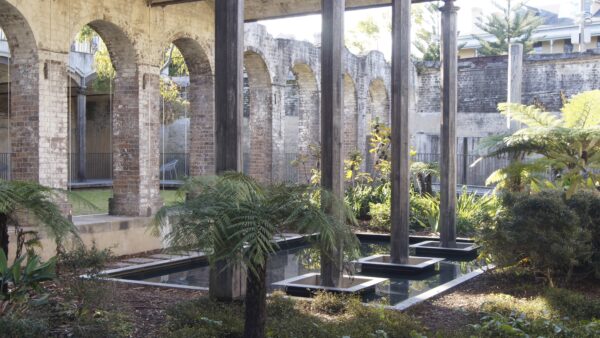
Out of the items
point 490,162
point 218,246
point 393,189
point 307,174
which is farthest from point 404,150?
point 490,162

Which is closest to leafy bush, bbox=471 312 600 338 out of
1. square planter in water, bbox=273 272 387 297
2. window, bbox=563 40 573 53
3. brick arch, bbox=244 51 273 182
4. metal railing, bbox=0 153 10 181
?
square planter in water, bbox=273 272 387 297

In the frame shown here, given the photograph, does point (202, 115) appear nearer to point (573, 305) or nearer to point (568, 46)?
point (573, 305)

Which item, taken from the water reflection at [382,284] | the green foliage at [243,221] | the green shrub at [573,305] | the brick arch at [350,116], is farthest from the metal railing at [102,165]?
the green foliage at [243,221]

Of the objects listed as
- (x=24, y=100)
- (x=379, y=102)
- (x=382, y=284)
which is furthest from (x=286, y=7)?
(x=379, y=102)

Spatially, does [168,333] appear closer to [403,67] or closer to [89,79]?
[403,67]

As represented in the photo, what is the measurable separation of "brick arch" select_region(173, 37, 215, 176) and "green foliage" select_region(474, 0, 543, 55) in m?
27.2

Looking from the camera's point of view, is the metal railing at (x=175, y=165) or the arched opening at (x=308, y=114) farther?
the metal railing at (x=175, y=165)

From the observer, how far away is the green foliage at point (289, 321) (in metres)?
5.44

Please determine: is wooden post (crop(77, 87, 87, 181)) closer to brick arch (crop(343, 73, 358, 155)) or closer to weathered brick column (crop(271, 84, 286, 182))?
brick arch (crop(343, 73, 358, 155))

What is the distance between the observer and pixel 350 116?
19.8m

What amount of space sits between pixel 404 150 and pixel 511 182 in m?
2.76

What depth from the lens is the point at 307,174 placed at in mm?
18250

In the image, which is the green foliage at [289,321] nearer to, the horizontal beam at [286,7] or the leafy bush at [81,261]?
the leafy bush at [81,261]

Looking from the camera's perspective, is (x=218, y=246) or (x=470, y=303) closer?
(x=218, y=246)
